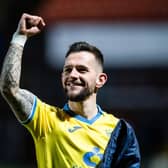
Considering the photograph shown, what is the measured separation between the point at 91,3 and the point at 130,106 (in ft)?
14.6

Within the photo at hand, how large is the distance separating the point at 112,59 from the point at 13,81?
14064 millimetres

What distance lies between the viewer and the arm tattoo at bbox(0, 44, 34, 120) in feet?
18.7

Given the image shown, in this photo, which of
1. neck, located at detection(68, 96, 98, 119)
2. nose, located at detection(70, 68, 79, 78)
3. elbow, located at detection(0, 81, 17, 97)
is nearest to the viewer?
elbow, located at detection(0, 81, 17, 97)

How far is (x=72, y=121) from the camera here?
6055 millimetres

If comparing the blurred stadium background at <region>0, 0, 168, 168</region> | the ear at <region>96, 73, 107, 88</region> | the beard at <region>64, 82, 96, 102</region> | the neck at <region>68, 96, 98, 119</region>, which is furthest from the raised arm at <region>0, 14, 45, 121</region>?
the blurred stadium background at <region>0, 0, 168, 168</region>

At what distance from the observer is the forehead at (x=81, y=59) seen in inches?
237

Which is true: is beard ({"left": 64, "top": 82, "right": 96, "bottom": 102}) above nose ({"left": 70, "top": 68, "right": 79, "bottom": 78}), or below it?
below

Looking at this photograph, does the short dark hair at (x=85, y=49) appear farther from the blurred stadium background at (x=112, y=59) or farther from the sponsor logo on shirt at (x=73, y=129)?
the blurred stadium background at (x=112, y=59)

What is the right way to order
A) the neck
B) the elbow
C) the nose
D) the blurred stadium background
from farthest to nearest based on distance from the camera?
1. the blurred stadium background
2. the neck
3. the nose
4. the elbow

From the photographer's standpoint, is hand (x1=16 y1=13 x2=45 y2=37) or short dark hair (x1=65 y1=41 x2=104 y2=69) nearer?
hand (x1=16 y1=13 x2=45 y2=37)

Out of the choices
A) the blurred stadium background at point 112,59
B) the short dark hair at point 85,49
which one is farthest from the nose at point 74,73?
the blurred stadium background at point 112,59

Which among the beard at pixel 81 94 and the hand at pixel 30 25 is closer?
the hand at pixel 30 25

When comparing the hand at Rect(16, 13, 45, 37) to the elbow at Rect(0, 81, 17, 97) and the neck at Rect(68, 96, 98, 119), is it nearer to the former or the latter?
the elbow at Rect(0, 81, 17, 97)

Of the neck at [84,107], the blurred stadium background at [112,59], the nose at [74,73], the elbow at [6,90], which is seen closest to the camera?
the elbow at [6,90]
